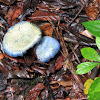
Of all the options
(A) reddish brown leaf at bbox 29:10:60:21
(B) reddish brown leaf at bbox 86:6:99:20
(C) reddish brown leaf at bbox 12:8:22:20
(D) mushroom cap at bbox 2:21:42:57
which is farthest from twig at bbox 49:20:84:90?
(C) reddish brown leaf at bbox 12:8:22:20

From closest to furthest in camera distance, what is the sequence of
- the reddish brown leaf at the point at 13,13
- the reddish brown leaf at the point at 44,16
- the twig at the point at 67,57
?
the twig at the point at 67,57 < the reddish brown leaf at the point at 44,16 < the reddish brown leaf at the point at 13,13

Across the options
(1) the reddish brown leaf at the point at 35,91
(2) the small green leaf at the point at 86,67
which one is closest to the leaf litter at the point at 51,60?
(1) the reddish brown leaf at the point at 35,91

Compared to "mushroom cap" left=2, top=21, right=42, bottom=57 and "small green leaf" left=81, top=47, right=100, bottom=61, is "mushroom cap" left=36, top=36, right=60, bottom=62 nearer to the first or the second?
"mushroom cap" left=2, top=21, right=42, bottom=57

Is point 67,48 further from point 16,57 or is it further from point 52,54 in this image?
point 16,57

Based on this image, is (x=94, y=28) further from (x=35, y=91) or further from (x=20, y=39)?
(x=20, y=39)

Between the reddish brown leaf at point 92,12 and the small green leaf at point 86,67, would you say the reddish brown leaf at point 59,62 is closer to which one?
the small green leaf at point 86,67

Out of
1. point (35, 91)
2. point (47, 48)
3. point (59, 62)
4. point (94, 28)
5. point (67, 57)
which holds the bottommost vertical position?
point (35, 91)

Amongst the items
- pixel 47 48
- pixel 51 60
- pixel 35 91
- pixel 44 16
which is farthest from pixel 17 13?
pixel 35 91
